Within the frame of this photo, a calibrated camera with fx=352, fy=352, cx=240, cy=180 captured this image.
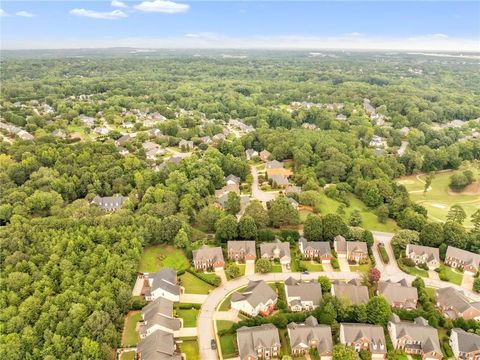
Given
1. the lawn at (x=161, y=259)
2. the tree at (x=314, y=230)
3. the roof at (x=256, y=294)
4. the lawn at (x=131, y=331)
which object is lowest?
the lawn at (x=131, y=331)

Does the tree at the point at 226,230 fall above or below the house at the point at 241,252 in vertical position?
above

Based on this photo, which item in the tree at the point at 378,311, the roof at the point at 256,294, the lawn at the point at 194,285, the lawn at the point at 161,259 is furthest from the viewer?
the lawn at the point at 161,259

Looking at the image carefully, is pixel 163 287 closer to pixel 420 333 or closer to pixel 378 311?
pixel 378 311

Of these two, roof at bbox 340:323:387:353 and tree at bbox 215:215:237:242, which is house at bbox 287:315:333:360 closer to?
roof at bbox 340:323:387:353

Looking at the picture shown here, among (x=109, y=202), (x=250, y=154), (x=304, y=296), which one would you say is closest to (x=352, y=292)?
(x=304, y=296)

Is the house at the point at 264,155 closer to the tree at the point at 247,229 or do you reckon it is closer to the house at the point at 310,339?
the tree at the point at 247,229

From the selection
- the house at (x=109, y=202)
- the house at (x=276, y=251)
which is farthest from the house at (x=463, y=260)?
the house at (x=109, y=202)

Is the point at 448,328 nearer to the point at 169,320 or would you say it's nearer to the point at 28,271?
the point at 169,320
